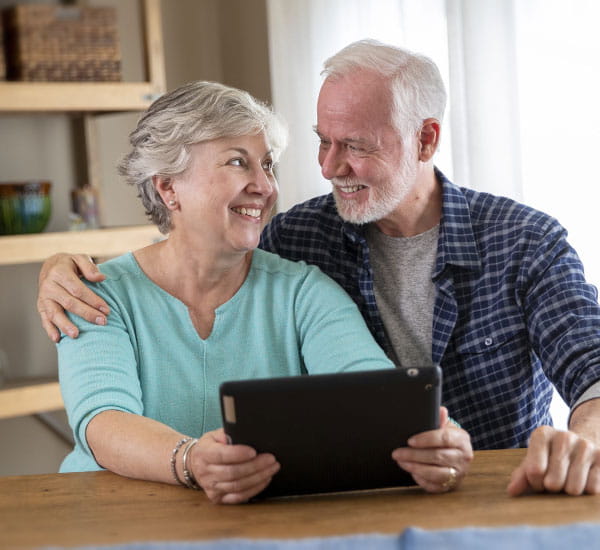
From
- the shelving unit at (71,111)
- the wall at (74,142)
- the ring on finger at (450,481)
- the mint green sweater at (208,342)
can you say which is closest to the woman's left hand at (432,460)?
the ring on finger at (450,481)

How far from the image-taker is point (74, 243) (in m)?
→ 3.36

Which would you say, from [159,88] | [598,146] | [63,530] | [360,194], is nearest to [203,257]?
[360,194]

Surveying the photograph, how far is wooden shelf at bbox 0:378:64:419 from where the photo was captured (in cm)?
320

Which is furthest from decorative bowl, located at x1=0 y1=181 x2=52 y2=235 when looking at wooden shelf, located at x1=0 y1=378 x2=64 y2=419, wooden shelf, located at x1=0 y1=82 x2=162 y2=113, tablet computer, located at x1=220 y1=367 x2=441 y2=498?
tablet computer, located at x1=220 y1=367 x2=441 y2=498

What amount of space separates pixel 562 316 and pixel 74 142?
253 centimetres

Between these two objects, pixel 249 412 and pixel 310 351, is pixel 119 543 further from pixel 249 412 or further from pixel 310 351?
pixel 310 351

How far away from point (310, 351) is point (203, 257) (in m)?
0.30

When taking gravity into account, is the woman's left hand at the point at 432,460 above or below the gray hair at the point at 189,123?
below

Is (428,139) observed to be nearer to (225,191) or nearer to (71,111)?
(225,191)

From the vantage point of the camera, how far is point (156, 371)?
5.92 ft

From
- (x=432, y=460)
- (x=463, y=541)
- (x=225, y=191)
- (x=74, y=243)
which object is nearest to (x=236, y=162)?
(x=225, y=191)

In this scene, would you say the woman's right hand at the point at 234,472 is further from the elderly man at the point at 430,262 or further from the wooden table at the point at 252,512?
the elderly man at the point at 430,262

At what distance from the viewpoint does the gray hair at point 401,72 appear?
81.7 inches

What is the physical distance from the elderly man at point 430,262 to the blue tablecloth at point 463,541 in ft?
2.33
